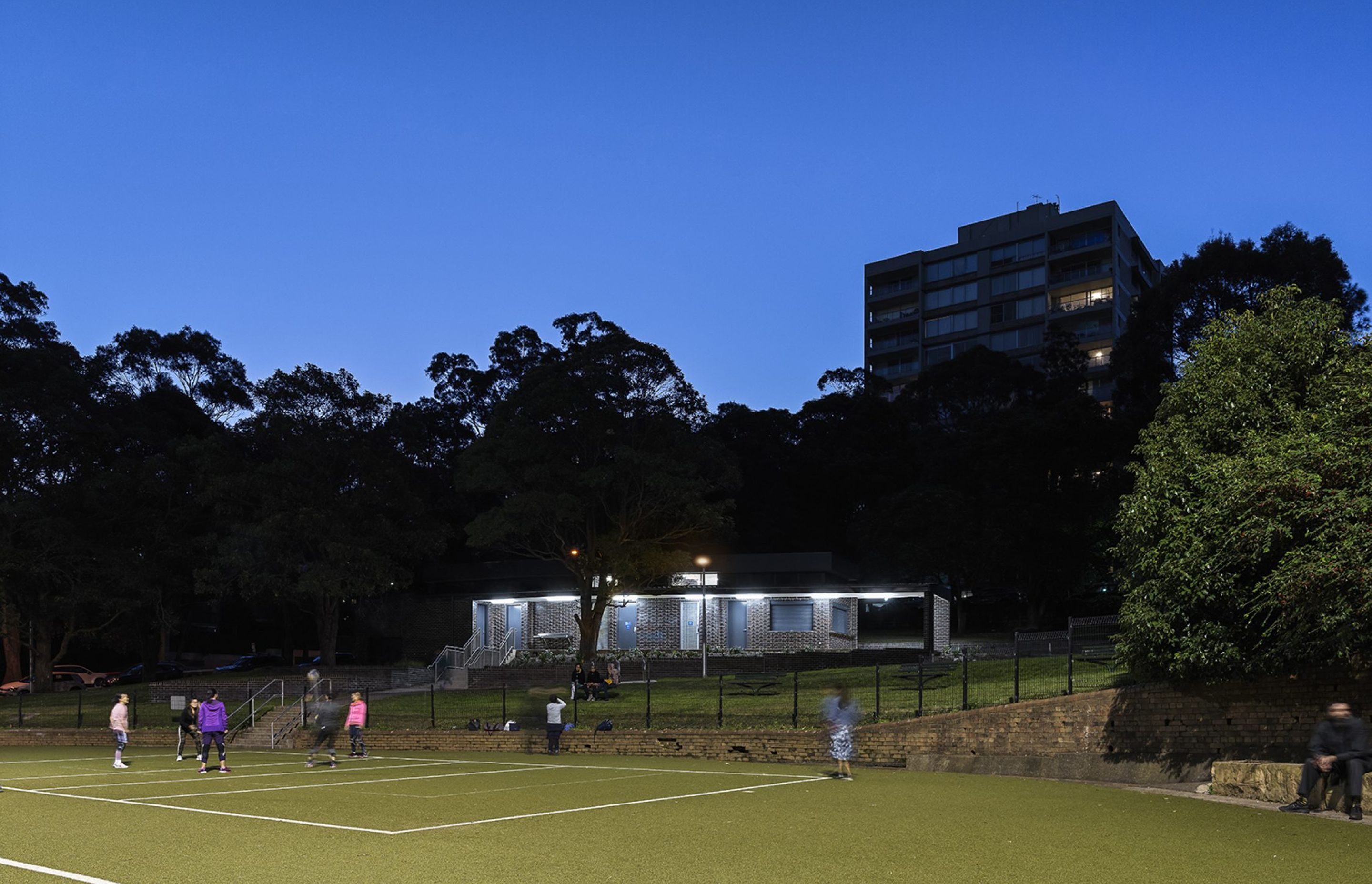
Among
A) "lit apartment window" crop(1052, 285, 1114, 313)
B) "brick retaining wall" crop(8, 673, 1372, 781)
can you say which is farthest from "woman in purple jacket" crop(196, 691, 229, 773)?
"lit apartment window" crop(1052, 285, 1114, 313)

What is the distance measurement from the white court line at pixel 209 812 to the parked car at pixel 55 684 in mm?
33878

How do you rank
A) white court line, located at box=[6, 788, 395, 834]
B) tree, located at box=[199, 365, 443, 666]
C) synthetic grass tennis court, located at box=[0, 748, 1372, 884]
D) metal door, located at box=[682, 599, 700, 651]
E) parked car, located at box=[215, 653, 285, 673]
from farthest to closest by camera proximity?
parked car, located at box=[215, 653, 285, 673], metal door, located at box=[682, 599, 700, 651], tree, located at box=[199, 365, 443, 666], white court line, located at box=[6, 788, 395, 834], synthetic grass tennis court, located at box=[0, 748, 1372, 884]

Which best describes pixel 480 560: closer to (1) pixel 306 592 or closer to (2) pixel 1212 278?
(1) pixel 306 592

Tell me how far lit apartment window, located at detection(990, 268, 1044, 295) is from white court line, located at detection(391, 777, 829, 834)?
264 feet

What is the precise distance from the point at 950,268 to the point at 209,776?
8695 cm

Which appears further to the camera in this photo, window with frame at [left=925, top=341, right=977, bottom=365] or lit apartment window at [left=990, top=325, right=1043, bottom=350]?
window with frame at [left=925, top=341, right=977, bottom=365]

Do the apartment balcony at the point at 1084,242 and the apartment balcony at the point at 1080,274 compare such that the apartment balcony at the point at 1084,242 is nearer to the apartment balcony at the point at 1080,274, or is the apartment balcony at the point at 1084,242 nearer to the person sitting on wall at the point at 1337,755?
the apartment balcony at the point at 1080,274

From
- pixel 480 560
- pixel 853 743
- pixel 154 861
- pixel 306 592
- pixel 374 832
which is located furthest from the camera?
pixel 480 560

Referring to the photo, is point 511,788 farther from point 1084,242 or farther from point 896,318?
point 896,318

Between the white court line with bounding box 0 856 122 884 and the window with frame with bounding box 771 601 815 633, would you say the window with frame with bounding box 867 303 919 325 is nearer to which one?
the window with frame with bounding box 771 601 815 633

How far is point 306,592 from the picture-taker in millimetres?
45812

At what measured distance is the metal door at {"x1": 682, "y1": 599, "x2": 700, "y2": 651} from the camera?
51375mm

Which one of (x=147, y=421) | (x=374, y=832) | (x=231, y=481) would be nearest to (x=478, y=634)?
(x=231, y=481)

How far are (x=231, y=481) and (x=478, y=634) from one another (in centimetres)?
1338
